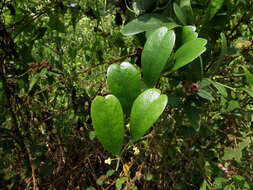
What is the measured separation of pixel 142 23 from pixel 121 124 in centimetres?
26

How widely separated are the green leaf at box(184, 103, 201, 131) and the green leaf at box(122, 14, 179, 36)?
237 mm

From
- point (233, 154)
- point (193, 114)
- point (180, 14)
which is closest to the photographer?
point (180, 14)

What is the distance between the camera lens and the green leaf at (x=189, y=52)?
368 mm

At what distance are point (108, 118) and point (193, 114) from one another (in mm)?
326

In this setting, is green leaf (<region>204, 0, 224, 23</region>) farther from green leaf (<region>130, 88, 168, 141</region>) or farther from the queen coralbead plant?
green leaf (<region>130, 88, 168, 141</region>)

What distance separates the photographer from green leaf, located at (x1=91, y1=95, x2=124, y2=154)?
0.35 m

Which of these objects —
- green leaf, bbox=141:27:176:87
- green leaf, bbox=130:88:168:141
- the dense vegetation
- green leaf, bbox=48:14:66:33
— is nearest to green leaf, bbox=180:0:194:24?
the dense vegetation

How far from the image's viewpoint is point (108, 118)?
35 centimetres

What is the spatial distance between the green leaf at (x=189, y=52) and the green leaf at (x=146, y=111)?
7 centimetres

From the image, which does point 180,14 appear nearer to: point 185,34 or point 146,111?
point 185,34

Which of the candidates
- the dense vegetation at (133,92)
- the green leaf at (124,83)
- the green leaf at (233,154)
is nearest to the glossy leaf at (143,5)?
the dense vegetation at (133,92)

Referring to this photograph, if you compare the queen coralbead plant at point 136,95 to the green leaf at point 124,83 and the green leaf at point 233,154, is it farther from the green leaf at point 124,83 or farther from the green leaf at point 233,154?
the green leaf at point 233,154

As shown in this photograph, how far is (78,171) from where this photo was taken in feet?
3.56

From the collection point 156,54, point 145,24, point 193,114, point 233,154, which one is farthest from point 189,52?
point 233,154
